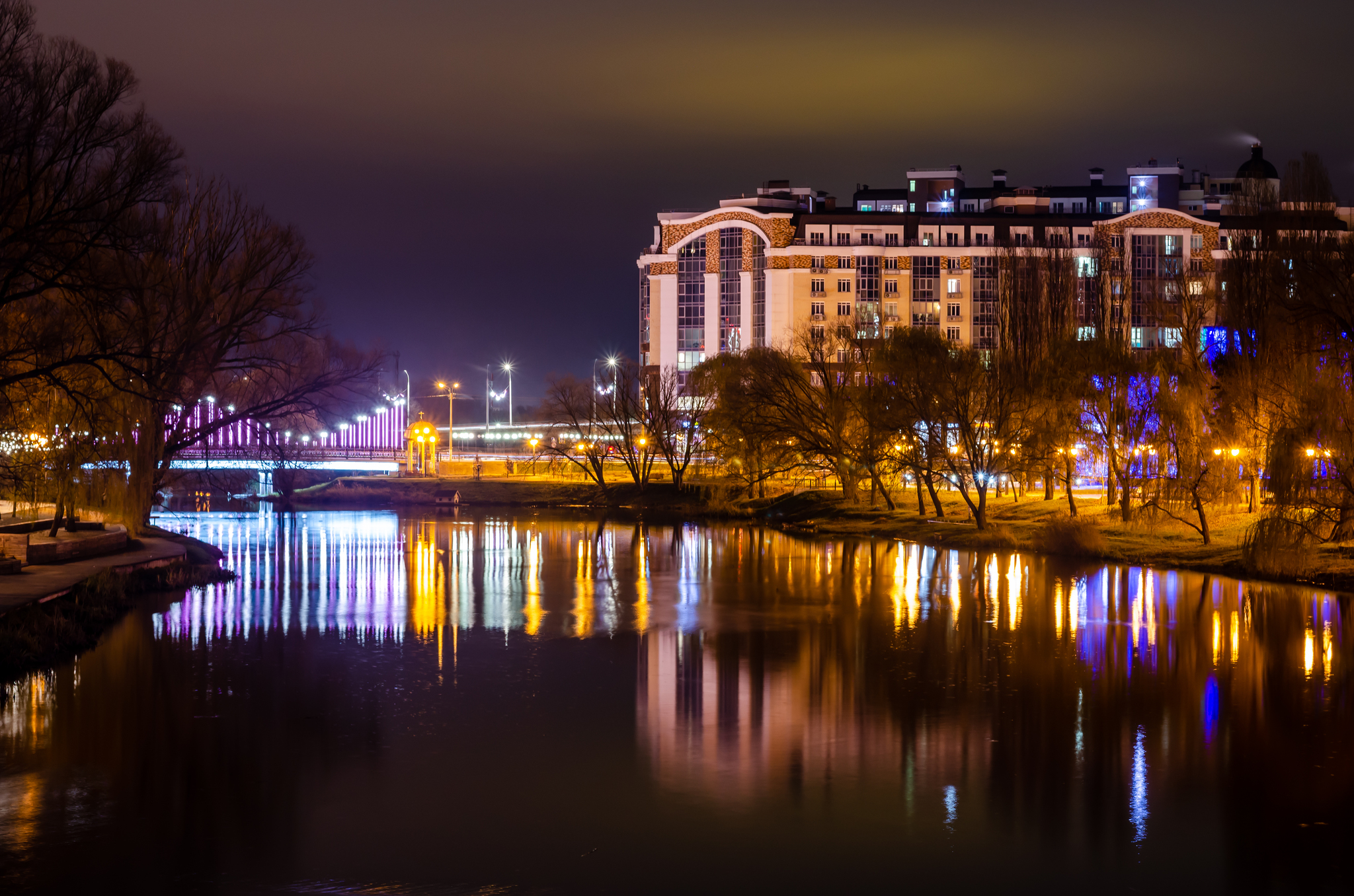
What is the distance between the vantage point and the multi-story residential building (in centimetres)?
11488

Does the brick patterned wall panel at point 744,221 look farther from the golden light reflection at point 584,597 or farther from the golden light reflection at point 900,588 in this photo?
the golden light reflection at point 584,597

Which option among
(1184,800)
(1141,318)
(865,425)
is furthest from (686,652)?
(1141,318)

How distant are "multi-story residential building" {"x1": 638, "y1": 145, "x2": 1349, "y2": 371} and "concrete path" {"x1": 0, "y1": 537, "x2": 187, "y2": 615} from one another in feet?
276

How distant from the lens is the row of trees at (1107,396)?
104 feet

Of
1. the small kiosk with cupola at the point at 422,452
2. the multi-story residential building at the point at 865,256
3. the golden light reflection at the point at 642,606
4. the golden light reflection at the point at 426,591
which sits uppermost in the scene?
the multi-story residential building at the point at 865,256

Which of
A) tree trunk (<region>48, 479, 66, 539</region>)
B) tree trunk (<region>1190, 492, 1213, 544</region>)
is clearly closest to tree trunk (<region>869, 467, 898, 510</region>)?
tree trunk (<region>1190, 492, 1213, 544</region>)

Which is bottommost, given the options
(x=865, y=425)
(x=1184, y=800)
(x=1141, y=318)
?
(x=1184, y=800)

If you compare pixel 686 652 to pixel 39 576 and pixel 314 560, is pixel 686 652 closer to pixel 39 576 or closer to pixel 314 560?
pixel 39 576

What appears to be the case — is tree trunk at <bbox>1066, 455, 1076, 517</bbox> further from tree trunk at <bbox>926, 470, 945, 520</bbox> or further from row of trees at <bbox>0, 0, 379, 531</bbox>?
row of trees at <bbox>0, 0, 379, 531</bbox>

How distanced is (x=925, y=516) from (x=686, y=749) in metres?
39.0

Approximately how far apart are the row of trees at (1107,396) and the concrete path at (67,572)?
28377mm

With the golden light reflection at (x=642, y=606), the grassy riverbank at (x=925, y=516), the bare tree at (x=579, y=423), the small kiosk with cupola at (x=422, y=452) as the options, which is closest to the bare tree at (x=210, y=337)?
the golden light reflection at (x=642, y=606)

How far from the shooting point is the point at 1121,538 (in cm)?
4203

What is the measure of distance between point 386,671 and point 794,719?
7.16 metres
